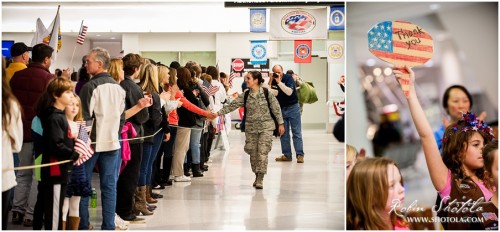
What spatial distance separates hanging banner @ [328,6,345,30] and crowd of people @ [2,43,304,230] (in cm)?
312

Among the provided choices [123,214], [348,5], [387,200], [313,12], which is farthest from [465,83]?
[313,12]

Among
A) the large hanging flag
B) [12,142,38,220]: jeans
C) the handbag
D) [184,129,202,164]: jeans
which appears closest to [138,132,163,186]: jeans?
[12,142,38,220]: jeans

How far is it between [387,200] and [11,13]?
72.8 ft

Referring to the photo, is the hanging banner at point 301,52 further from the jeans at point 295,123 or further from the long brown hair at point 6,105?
the long brown hair at point 6,105

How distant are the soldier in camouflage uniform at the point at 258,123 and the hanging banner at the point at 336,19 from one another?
3051 millimetres

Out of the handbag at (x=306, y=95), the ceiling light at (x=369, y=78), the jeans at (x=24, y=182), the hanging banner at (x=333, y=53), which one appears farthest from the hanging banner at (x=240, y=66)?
the ceiling light at (x=369, y=78)

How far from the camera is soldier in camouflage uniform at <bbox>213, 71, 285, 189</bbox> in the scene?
9828 mm

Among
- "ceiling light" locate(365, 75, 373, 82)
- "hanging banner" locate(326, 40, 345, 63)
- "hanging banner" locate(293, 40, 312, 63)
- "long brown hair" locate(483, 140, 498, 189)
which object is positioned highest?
"hanging banner" locate(293, 40, 312, 63)

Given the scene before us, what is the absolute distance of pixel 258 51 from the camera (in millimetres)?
21969

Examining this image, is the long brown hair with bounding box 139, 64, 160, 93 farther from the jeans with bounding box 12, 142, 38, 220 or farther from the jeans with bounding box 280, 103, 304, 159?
the jeans with bounding box 280, 103, 304, 159

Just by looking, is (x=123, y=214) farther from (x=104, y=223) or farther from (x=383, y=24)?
(x=383, y=24)

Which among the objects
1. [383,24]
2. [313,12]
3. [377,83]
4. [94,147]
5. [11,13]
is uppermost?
[11,13]

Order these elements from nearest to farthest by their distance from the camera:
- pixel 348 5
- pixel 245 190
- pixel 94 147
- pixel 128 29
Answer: pixel 348 5 < pixel 94 147 < pixel 245 190 < pixel 128 29

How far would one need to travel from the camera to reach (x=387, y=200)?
4.45 meters
